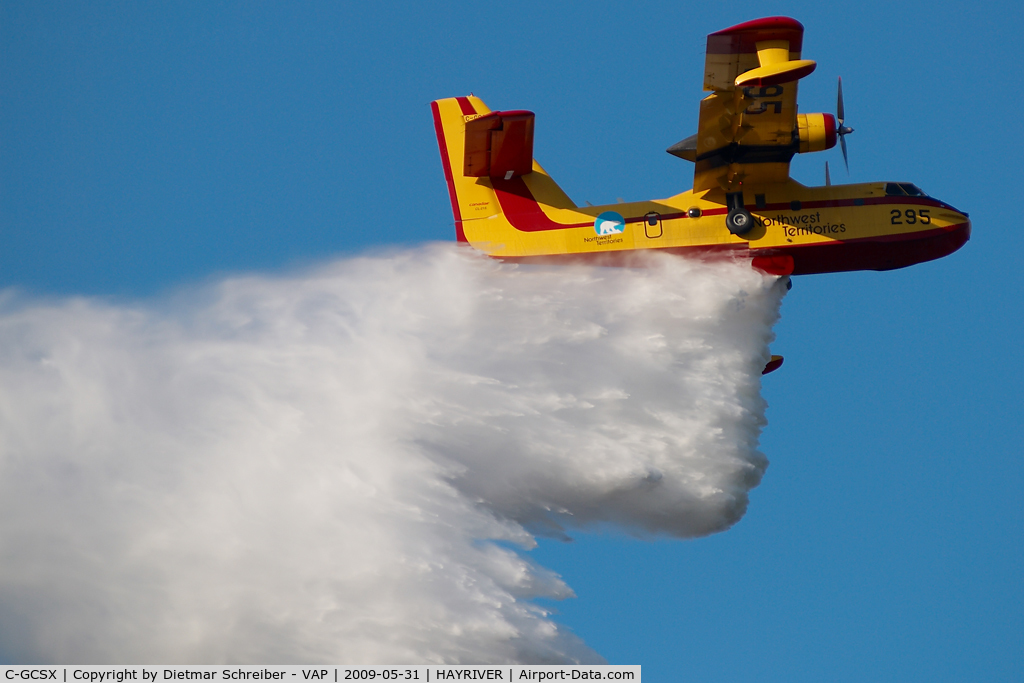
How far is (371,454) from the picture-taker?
1853 cm

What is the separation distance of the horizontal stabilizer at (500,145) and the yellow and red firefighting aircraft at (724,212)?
2 centimetres

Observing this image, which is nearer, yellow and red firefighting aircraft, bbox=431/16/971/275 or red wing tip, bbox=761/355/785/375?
yellow and red firefighting aircraft, bbox=431/16/971/275

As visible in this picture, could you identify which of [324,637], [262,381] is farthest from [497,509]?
[262,381]

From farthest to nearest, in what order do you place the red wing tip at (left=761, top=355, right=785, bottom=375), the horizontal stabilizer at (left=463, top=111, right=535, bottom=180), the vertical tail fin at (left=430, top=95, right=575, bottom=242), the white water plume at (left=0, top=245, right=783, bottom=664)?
the red wing tip at (left=761, top=355, right=785, bottom=375), the vertical tail fin at (left=430, top=95, right=575, bottom=242), the horizontal stabilizer at (left=463, top=111, right=535, bottom=180), the white water plume at (left=0, top=245, right=783, bottom=664)

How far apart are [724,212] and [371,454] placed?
7.33m

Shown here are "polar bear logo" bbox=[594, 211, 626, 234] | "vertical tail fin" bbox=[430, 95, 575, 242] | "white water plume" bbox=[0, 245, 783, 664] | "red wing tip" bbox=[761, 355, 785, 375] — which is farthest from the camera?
"red wing tip" bbox=[761, 355, 785, 375]

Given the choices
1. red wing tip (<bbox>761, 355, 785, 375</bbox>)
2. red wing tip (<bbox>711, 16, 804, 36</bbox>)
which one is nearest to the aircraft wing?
red wing tip (<bbox>711, 16, 804, 36</bbox>)

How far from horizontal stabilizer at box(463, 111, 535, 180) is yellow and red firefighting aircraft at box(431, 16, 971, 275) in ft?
0.07

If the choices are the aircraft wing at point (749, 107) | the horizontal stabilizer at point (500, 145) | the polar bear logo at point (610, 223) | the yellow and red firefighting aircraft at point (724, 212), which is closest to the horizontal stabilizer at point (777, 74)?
the aircraft wing at point (749, 107)

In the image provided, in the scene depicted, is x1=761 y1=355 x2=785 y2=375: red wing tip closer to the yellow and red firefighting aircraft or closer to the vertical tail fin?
the yellow and red firefighting aircraft

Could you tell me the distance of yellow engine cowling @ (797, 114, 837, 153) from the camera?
63.5 ft

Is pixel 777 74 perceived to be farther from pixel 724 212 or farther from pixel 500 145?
pixel 500 145

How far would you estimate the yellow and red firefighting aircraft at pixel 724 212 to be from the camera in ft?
64.4

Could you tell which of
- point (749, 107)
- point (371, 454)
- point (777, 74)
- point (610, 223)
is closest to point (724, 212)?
point (610, 223)
